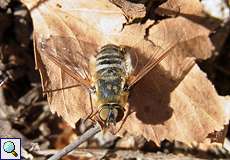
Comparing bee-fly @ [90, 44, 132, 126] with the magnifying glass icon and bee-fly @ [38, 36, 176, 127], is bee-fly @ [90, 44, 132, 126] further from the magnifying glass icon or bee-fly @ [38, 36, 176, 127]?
the magnifying glass icon

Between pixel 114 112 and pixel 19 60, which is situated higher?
pixel 19 60

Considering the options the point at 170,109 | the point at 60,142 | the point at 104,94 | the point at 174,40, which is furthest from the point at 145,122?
the point at 60,142

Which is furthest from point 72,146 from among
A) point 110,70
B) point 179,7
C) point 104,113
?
point 179,7

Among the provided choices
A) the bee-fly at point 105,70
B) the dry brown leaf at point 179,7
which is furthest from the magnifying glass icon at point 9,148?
the dry brown leaf at point 179,7

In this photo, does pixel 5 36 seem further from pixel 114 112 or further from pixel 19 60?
pixel 114 112

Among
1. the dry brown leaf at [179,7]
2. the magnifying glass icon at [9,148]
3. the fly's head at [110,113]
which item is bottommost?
the magnifying glass icon at [9,148]

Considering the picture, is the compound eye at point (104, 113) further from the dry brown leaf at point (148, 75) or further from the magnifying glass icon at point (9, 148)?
the magnifying glass icon at point (9, 148)

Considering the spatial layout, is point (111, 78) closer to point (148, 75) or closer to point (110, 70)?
point (110, 70)
